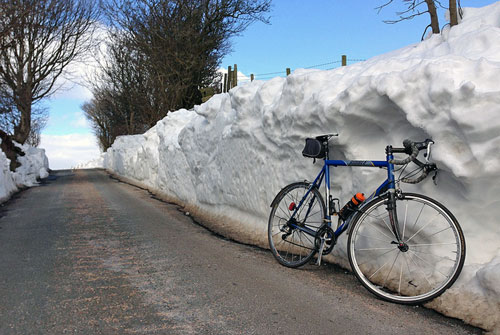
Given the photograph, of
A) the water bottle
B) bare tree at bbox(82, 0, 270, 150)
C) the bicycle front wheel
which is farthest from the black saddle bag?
bare tree at bbox(82, 0, 270, 150)

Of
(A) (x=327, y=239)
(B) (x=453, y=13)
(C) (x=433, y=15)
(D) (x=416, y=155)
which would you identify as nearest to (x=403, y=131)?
(D) (x=416, y=155)

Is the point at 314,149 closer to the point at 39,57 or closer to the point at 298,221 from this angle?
the point at 298,221

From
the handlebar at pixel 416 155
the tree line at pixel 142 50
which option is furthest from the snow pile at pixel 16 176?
the handlebar at pixel 416 155

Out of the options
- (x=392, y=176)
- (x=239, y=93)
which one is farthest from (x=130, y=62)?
(x=392, y=176)

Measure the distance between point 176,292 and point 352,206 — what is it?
5.42 feet

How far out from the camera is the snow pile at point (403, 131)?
2912 mm

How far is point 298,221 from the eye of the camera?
4438 mm

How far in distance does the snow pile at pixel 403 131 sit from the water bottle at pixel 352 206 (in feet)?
1.28

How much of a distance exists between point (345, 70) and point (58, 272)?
379 centimetres

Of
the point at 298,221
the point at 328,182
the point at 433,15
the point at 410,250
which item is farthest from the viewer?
the point at 433,15

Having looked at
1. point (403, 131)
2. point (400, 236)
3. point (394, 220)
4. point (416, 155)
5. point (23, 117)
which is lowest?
point (400, 236)

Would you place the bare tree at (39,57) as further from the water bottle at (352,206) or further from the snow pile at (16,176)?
the water bottle at (352,206)

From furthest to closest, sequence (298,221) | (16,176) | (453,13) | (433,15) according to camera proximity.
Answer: (16,176) → (433,15) → (453,13) → (298,221)

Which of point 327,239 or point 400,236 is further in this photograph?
point 327,239
